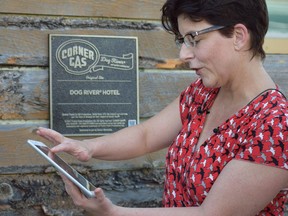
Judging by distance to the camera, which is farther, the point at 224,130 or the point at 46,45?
the point at 46,45

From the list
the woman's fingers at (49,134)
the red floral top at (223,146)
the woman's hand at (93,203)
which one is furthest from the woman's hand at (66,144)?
the red floral top at (223,146)

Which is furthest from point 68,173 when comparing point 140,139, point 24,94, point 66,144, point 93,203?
point 24,94

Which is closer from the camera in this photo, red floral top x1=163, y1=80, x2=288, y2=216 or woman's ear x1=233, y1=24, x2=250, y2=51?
red floral top x1=163, y1=80, x2=288, y2=216

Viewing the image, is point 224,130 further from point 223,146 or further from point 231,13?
point 231,13

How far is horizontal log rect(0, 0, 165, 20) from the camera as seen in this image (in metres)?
3.20

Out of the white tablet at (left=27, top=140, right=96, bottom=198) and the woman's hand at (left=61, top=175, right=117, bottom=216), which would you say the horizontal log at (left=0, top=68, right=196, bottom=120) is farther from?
the woman's hand at (left=61, top=175, right=117, bottom=216)

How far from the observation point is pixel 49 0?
10.7 ft

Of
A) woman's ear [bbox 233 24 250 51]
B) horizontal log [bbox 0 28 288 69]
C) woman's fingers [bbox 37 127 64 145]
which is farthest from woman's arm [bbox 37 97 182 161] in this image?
horizontal log [bbox 0 28 288 69]

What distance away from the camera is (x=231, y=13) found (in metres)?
2.11

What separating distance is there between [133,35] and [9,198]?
1070 mm

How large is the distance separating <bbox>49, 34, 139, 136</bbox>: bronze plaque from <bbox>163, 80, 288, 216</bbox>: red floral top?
3.32ft

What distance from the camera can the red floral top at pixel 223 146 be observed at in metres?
2.01

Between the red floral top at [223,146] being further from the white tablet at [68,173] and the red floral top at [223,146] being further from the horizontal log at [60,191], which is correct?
the horizontal log at [60,191]

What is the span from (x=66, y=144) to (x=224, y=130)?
570mm
